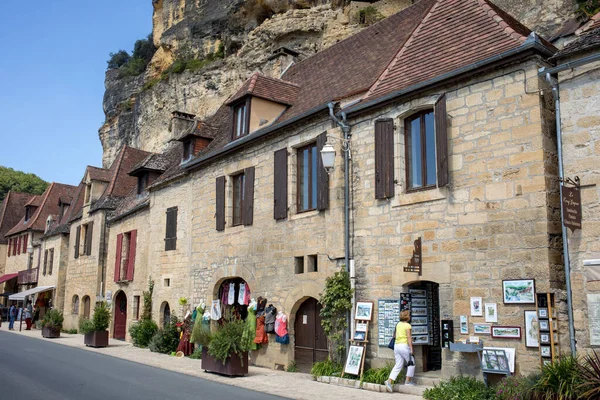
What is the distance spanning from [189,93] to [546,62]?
95.8ft

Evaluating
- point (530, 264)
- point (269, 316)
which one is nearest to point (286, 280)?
point (269, 316)

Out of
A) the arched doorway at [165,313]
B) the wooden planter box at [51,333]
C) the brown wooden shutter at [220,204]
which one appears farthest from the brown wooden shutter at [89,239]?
the brown wooden shutter at [220,204]

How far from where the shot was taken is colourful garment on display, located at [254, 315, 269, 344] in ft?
43.5

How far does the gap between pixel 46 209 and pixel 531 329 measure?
36.5 m

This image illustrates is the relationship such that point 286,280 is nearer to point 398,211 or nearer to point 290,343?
point 290,343

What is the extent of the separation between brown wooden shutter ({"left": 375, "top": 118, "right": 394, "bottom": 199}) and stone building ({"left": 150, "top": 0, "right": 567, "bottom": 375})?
0.03 meters

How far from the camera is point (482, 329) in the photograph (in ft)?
28.2

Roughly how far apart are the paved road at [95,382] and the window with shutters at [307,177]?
4.38 metres

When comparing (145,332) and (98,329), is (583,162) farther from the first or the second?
(98,329)

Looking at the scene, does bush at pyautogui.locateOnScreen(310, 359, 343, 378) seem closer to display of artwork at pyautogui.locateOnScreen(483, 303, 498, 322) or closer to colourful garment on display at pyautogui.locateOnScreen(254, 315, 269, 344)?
colourful garment on display at pyautogui.locateOnScreen(254, 315, 269, 344)

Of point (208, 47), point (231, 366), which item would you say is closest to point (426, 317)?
point (231, 366)

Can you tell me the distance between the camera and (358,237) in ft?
36.2

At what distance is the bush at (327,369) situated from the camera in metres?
10.8

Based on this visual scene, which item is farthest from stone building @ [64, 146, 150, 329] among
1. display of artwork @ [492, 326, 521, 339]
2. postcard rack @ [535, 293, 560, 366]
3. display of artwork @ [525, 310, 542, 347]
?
postcard rack @ [535, 293, 560, 366]
